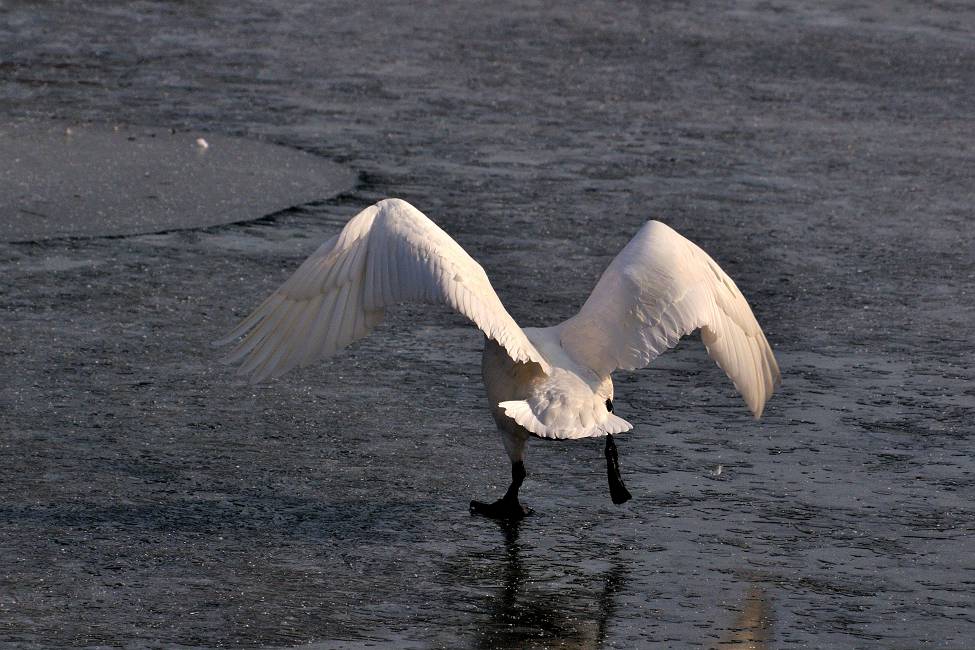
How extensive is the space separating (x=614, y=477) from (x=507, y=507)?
40 cm

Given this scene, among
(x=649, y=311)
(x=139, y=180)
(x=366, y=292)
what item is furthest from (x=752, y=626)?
(x=139, y=180)

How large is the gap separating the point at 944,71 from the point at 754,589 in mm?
9194

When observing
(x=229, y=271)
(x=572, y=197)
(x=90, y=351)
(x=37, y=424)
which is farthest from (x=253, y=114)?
(x=37, y=424)

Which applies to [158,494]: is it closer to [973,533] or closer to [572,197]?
[973,533]

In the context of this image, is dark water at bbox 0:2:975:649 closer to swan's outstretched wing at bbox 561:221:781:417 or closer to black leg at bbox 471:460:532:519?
black leg at bbox 471:460:532:519

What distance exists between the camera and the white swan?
6.00 m

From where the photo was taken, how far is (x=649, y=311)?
622 centimetres

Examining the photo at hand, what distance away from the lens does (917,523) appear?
6.16 metres

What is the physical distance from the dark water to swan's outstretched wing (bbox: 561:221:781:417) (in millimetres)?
524

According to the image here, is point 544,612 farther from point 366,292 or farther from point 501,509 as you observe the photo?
point 366,292

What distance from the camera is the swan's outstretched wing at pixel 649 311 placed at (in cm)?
621

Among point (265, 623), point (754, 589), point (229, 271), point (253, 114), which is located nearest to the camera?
point (265, 623)

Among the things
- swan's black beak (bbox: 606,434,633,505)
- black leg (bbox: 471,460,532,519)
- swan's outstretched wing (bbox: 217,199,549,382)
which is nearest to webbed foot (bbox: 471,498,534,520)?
black leg (bbox: 471,460,532,519)

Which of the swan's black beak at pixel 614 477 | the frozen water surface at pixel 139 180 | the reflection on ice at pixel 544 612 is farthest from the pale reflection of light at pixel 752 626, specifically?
the frozen water surface at pixel 139 180
